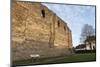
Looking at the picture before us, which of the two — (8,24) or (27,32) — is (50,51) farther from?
(8,24)

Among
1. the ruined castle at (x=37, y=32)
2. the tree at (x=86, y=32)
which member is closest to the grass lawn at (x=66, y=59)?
the ruined castle at (x=37, y=32)

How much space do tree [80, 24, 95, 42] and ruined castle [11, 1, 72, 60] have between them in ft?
0.70

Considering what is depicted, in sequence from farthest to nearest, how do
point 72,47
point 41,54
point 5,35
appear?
point 72,47, point 41,54, point 5,35

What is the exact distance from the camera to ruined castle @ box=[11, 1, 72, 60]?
2924 mm

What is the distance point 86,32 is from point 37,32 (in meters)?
0.75

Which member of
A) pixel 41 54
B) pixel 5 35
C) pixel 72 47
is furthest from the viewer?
pixel 72 47

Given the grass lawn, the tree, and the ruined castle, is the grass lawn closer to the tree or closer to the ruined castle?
the ruined castle

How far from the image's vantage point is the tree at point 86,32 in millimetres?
3338

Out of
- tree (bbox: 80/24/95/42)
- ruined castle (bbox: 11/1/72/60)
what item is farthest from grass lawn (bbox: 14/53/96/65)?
tree (bbox: 80/24/95/42)

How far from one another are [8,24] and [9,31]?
86 millimetres

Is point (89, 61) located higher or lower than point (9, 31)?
lower

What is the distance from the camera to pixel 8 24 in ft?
9.41

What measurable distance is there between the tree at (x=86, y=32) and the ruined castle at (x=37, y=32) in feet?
0.70

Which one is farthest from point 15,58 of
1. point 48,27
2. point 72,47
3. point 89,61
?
point 89,61
